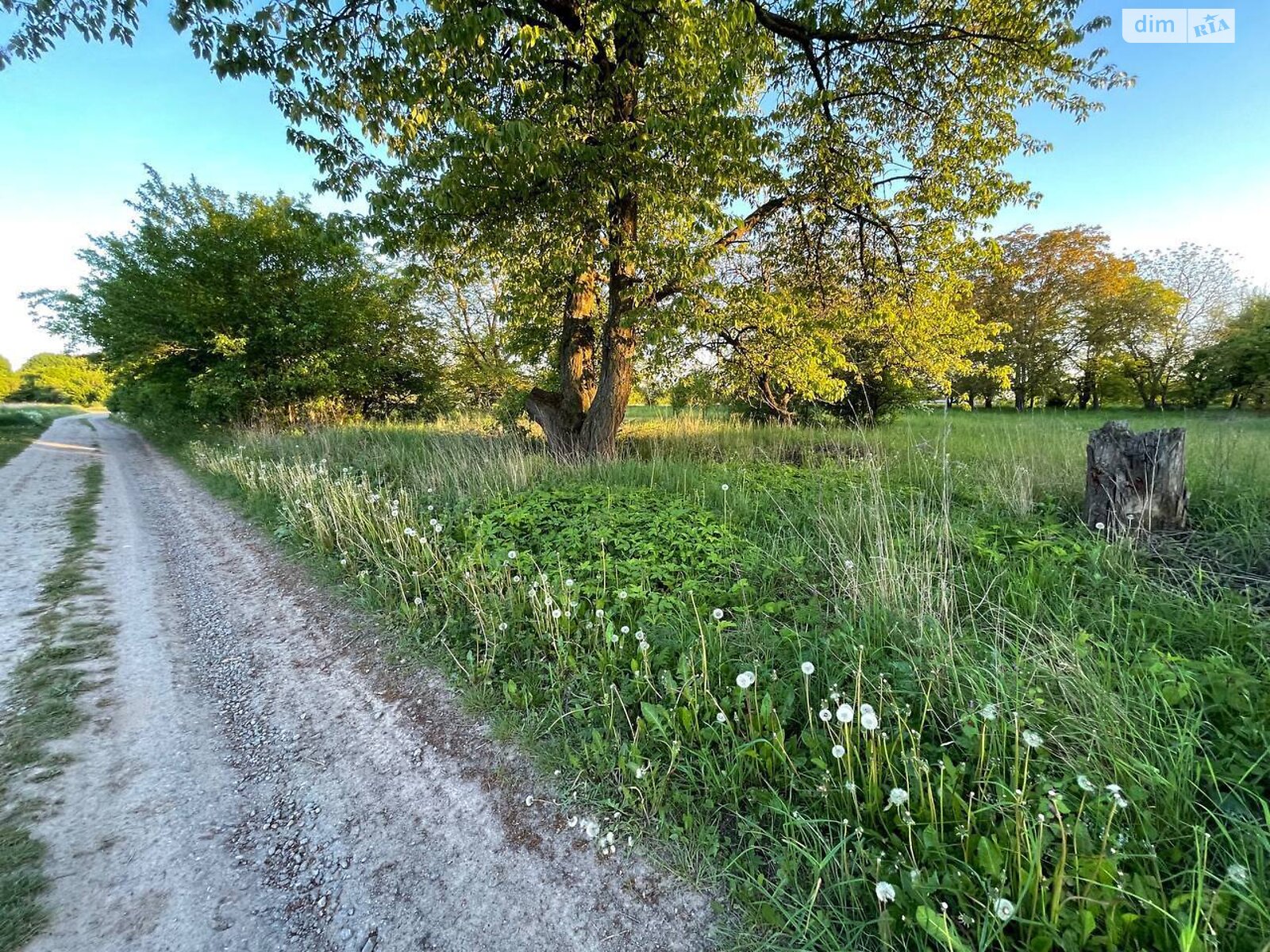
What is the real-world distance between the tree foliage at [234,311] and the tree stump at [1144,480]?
13398mm

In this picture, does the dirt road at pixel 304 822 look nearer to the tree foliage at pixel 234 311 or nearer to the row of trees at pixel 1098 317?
the tree foliage at pixel 234 311

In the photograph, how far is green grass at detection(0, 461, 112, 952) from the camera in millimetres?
1707

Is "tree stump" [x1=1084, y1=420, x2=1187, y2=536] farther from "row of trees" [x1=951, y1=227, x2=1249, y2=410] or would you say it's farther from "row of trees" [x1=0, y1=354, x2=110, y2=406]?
"row of trees" [x1=0, y1=354, x2=110, y2=406]

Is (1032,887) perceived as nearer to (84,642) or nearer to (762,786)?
(762,786)

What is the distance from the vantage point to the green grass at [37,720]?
171 centimetres

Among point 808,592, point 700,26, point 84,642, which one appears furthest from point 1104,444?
point 84,642

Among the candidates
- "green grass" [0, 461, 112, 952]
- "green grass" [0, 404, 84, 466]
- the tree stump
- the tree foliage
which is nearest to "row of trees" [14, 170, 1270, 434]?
the tree foliage

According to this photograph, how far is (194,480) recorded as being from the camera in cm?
995

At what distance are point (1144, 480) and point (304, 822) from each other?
18.8 feet

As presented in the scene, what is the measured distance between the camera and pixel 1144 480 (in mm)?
3541

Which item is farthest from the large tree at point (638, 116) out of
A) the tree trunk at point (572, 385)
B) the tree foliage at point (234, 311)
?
the tree foliage at point (234, 311)

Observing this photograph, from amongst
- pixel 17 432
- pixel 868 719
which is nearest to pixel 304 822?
pixel 868 719

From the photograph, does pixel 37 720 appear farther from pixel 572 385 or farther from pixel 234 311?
pixel 234 311

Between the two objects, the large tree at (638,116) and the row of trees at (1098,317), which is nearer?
the large tree at (638,116)
